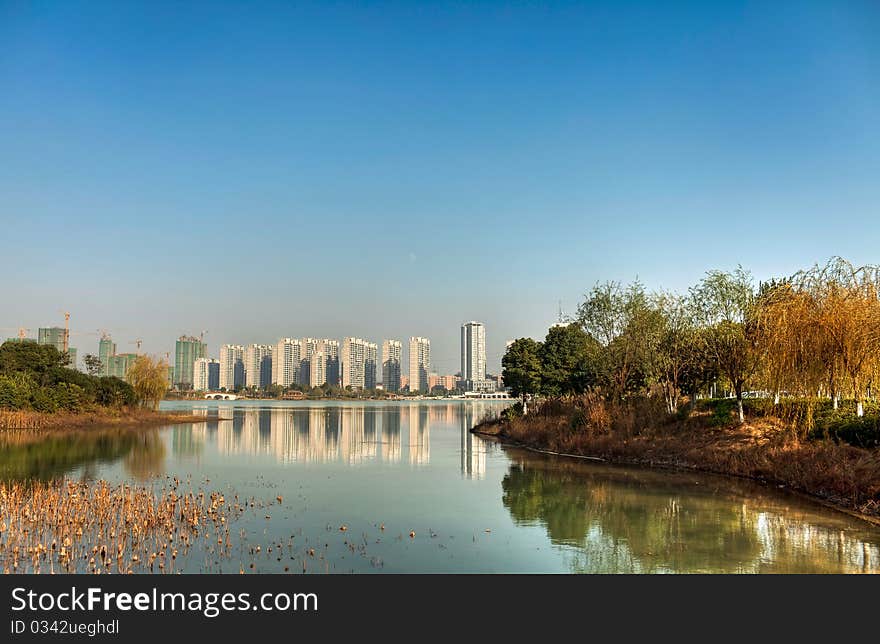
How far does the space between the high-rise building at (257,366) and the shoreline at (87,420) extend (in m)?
141

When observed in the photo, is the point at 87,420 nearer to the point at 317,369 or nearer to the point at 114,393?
the point at 114,393

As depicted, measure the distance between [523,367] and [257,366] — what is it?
167 meters

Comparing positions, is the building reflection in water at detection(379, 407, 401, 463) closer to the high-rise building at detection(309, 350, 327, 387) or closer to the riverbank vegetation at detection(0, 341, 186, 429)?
the riverbank vegetation at detection(0, 341, 186, 429)

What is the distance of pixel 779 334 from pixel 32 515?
750 inches

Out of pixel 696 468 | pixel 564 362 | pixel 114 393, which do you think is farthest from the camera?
pixel 114 393

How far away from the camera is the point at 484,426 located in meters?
45.5

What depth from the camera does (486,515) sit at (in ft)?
52.0

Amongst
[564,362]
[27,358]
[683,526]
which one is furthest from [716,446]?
[27,358]

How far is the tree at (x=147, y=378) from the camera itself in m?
56.6

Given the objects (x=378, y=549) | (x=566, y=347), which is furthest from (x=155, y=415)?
(x=378, y=549)

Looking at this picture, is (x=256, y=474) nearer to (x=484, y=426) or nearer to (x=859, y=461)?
(x=859, y=461)

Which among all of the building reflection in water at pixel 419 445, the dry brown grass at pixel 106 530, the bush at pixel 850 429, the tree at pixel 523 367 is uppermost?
the tree at pixel 523 367

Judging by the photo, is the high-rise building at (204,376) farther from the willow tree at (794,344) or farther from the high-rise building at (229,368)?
the willow tree at (794,344)

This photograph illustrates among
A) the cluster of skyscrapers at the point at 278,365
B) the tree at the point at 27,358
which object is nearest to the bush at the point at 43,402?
the tree at the point at 27,358
